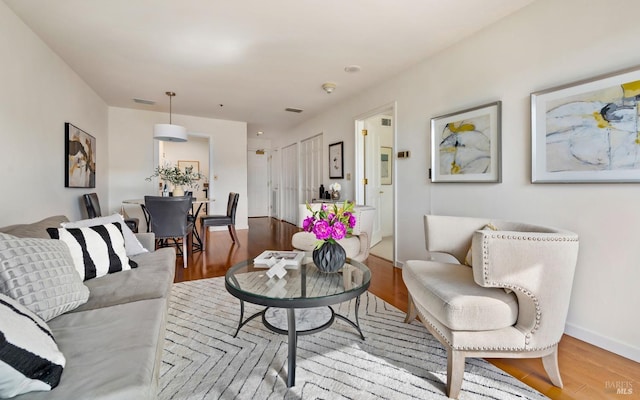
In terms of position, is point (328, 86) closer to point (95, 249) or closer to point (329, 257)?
point (329, 257)

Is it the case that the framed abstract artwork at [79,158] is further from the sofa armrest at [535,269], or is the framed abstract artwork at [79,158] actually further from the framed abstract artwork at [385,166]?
the framed abstract artwork at [385,166]

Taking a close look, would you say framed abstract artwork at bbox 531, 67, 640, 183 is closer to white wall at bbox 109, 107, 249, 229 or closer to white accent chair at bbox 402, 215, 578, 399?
white accent chair at bbox 402, 215, 578, 399

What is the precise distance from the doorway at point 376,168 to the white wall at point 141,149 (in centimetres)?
323

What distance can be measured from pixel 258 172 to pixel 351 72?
5601 millimetres

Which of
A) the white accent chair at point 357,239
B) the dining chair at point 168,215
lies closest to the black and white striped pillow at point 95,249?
the dining chair at point 168,215

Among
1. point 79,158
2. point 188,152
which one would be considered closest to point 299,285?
point 79,158

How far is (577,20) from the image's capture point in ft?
6.35

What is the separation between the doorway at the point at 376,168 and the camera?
436 centimetres

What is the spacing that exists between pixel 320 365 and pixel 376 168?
11.7 ft

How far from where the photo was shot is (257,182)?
8.59 meters

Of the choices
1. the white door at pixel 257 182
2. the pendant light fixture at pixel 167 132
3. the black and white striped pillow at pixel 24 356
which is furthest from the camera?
the white door at pixel 257 182

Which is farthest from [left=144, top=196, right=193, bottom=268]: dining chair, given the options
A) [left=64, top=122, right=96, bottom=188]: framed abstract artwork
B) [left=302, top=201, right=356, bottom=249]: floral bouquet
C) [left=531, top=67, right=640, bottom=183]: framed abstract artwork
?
[left=531, top=67, right=640, bottom=183]: framed abstract artwork

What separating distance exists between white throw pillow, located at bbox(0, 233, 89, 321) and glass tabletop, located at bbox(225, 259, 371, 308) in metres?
0.73

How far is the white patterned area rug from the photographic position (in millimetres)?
1413
